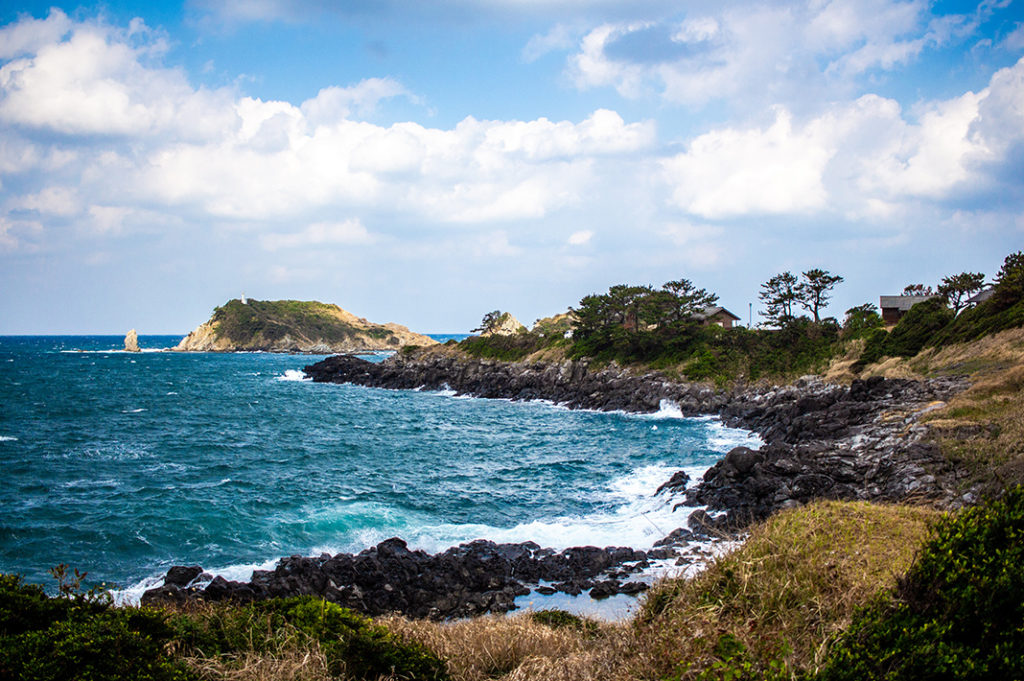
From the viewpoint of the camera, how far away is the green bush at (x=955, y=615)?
4148mm

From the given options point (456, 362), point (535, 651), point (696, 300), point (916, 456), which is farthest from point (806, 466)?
point (456, 362)

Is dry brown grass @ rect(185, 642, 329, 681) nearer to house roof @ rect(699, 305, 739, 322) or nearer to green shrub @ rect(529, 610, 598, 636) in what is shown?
green shrub @ rect(529, 610, 598, 636)

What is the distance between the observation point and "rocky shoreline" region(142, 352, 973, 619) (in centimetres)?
1418

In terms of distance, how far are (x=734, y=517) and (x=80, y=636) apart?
17.7 meters

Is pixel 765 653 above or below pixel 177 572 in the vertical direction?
above

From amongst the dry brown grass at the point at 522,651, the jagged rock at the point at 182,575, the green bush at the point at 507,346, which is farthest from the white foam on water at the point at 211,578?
the green bush at the point at 507,346

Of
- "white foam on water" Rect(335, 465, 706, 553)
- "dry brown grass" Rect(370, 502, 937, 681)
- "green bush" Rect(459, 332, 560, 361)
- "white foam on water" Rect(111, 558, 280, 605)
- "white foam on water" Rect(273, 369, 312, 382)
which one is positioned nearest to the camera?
"dry brown grass" Rect(370, 502, 937, 681)

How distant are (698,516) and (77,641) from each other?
1729 centimetres

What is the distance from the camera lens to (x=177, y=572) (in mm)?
15266

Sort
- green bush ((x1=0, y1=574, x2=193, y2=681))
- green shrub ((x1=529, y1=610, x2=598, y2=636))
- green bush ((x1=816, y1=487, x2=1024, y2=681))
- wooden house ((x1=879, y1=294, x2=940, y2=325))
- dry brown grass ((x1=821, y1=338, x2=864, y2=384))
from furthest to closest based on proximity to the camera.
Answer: wooden house ((x1=879, y1=294, x2=940, y2=325)) < dry brown grass ((x1=821, y1=338, x2=864, y2=384)) < green shrub ((x1=529, y1=610, x2=598, y2=636)) < green bush ((x1=0, y1=574, x2=193, y2=681)) < green bush ((x1=816, y1=487, x2=1024, y2=681))

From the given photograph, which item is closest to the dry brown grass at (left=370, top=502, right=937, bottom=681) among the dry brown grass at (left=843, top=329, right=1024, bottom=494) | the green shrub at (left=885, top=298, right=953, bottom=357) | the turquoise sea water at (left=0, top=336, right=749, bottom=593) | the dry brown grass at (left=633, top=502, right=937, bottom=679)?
the dry brown grass at (left=633, top=502, right=937, bottom=679)

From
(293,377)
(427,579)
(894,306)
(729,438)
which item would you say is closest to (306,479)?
(427,579)

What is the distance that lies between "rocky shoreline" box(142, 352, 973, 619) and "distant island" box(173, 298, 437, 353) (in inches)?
5491

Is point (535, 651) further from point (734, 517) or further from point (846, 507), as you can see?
point (734, 517)
